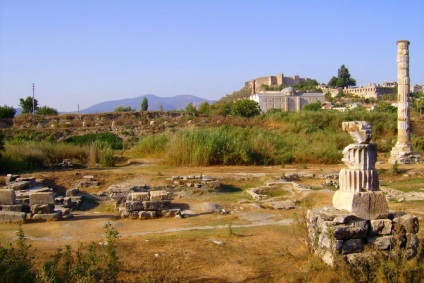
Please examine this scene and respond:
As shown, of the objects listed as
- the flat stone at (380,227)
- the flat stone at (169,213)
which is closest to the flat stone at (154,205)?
the flat stone at (169,213)

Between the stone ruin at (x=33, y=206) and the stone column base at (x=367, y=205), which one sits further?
the stone ruin at (x=33, y=206)

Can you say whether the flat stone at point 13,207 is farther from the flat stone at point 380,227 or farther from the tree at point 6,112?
the tree at point 6,112

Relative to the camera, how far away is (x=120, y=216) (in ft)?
32.8

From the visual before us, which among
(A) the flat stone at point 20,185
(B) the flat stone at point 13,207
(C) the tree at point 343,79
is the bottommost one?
(B) the flat stone at point 13,207

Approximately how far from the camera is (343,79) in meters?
110

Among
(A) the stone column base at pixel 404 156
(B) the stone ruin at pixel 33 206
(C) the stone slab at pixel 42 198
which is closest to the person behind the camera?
(B) the stone ruin at pixel 33 206

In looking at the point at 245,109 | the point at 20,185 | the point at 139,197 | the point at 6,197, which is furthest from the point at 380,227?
the point at 245,109

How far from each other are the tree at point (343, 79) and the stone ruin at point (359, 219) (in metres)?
108

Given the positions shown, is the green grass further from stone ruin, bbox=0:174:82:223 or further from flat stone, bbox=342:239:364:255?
stone ruin, bbox=0:174:82:223

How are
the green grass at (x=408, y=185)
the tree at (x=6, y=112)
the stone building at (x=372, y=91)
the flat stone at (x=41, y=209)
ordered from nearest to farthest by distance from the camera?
the flat stone at (x=41, y=209) → the green grass at (x=408, y=185) → the tree at (x=6, y=112) → the stone building at (x=372, y=91)

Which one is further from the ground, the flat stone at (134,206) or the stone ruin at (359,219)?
the stone ruin at (359,219)

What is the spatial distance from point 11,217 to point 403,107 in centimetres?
1767

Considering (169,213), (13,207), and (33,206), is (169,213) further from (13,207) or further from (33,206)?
(13,207)

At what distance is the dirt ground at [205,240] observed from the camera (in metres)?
5.74
